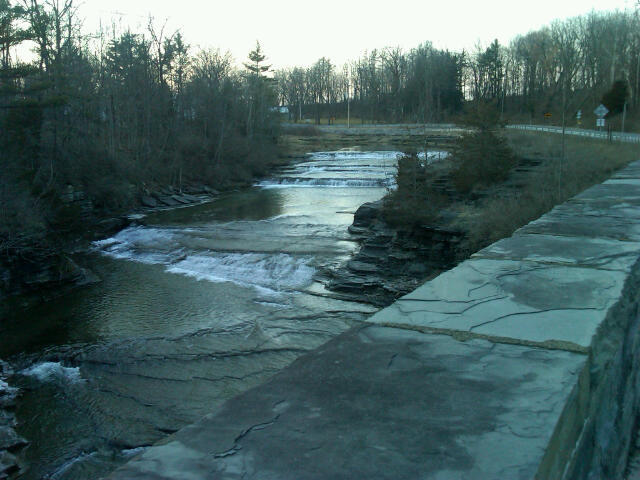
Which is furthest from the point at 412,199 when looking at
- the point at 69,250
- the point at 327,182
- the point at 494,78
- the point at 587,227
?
the point at 494,78

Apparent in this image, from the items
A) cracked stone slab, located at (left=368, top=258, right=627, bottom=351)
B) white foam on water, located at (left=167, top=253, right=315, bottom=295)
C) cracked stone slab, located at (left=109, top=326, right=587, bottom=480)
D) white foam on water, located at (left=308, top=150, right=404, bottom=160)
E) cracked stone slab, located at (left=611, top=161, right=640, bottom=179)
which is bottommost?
white foam on water, located at (left=167, top=253, right=315, bottom=295)

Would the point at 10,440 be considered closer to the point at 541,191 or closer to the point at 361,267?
the point at 361,267

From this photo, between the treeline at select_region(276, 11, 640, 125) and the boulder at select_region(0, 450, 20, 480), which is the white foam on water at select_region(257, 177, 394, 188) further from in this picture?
the boulder at select_region(0, 450, 20, 480)

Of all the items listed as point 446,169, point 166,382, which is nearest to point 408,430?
point 166,382

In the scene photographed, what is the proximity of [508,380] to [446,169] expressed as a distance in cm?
2051

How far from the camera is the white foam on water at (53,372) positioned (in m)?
9.45

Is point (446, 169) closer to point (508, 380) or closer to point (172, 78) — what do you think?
point (508, 380)

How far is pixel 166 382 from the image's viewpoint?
9086mm

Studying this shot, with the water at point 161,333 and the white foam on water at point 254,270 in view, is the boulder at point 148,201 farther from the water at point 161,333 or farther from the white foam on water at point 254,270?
the white foam on water at point 254,270

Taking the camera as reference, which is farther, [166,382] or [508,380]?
[166,382]

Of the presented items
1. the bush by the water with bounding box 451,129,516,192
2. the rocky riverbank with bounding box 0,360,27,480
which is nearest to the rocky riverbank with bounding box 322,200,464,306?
the bush by the water with bounding box 451,129,516,192

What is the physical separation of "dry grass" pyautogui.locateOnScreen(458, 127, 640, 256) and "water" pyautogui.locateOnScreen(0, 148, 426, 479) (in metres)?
4.01

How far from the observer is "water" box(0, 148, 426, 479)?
7.91m

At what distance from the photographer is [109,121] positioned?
3328 cm
